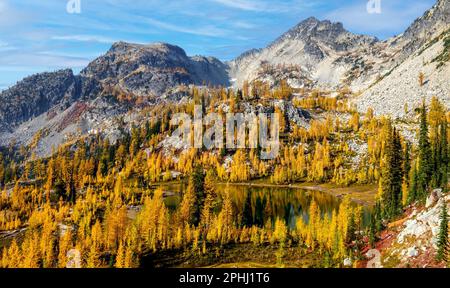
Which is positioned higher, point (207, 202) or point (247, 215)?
point (207, 202)

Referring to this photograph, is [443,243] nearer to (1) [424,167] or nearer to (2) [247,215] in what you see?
(1) [424,167]

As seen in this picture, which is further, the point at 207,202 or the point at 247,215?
the point at 247,215

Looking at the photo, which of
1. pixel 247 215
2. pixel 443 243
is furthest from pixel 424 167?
pixel 247 215

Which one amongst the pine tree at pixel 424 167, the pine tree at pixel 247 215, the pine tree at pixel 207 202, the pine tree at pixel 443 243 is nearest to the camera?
the pine tree at pixel 443 243

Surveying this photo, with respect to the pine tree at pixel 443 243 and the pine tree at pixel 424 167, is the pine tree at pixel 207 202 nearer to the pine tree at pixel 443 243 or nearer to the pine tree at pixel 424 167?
the pine tree at pixel 424 167

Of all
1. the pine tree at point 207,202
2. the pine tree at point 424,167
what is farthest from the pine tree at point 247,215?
the pine tree at point 424,167

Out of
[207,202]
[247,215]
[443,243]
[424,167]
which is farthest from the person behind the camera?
[247,215]

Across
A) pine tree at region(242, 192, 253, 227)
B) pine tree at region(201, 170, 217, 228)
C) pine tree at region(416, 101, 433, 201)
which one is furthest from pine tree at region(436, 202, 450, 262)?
pine tree at region(242, 192, 253, 227)

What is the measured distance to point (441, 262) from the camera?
53469 millimetres
